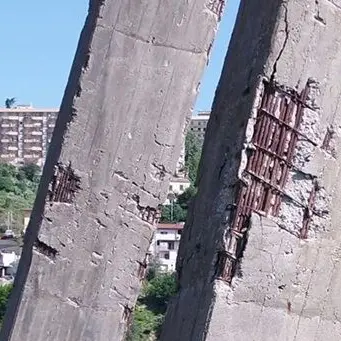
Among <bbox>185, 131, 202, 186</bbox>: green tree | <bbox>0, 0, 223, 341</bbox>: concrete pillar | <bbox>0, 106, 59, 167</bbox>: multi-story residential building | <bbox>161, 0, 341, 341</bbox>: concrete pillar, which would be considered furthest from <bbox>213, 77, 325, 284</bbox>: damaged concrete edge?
<bbox>0, 106, 59, 167</bbox>: multi-story residential building

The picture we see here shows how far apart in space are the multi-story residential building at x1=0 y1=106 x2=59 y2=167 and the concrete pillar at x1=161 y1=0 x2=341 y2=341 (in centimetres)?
7315

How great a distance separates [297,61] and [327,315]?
34cm

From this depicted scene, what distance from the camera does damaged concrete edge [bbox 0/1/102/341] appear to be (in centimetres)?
232

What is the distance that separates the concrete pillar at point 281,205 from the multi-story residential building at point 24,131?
7315cm

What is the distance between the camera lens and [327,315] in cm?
153

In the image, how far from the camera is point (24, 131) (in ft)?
267

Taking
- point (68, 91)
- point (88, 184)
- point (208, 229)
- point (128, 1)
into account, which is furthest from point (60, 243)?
point (208, 229)

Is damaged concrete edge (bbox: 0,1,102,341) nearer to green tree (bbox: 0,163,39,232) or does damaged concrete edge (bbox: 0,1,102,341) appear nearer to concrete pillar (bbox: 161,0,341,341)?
concrete pillar (bbox: 161,0,341,341)

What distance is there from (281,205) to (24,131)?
80540mm

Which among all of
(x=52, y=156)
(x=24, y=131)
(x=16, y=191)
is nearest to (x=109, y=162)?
(x=52, y=156)

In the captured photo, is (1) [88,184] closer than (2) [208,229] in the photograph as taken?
No

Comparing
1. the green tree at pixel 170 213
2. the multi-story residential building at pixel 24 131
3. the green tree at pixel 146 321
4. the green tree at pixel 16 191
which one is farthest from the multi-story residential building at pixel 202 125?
the multi-story residential building at pixel 24 131

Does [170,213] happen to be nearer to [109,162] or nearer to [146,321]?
[146,321]

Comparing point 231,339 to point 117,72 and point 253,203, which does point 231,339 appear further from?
point 117,72
